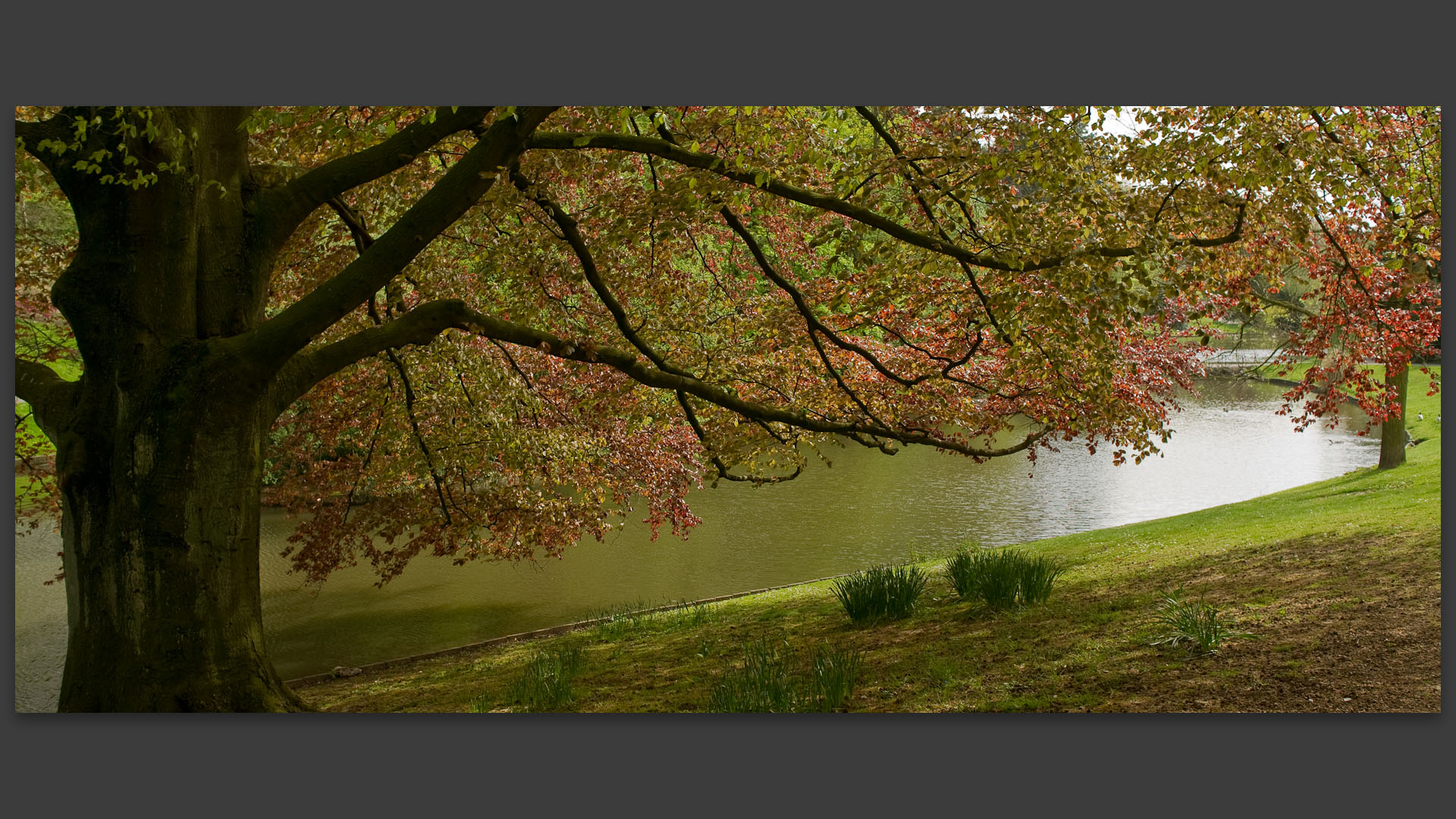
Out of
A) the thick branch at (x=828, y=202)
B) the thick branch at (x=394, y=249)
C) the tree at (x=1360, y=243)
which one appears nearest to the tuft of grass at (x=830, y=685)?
the thick branch at (x=828, y=202)

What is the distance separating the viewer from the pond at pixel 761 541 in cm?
653

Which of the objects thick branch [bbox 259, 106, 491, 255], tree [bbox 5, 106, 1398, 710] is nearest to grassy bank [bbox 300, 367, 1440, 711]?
tree [bbox 5, 106, 1398, 710]

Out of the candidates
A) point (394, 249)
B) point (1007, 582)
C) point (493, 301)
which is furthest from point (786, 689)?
point (493, 301)

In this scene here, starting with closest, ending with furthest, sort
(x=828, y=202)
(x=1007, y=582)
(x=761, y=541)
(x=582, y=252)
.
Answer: (x=828, y=202)
(x=582, y=252)
(x=1007, y=582)
(x=761, y=541)

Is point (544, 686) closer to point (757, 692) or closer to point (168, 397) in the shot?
point (757, 692)

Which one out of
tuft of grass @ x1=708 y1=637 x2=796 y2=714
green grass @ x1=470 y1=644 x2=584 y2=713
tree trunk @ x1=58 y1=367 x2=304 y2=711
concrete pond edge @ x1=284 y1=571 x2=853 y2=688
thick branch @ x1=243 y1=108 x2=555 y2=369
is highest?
thick branch @ x1=243 y1=108 x2=555 y2=369

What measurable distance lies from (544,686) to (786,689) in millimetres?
996

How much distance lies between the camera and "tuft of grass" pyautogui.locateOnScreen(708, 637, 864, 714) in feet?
11.2

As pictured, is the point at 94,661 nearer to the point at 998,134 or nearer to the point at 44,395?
the point at 44,395

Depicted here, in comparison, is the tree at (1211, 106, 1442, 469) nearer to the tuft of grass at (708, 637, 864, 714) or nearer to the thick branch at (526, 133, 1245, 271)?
the thick branch at (526, 133, 1245, 271)

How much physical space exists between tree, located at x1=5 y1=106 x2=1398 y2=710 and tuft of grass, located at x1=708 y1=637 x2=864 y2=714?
0.91 meters

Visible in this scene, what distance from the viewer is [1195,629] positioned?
348cm

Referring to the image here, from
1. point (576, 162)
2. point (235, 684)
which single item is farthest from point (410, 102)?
point (235, 684)

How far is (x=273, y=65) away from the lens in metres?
3.41
